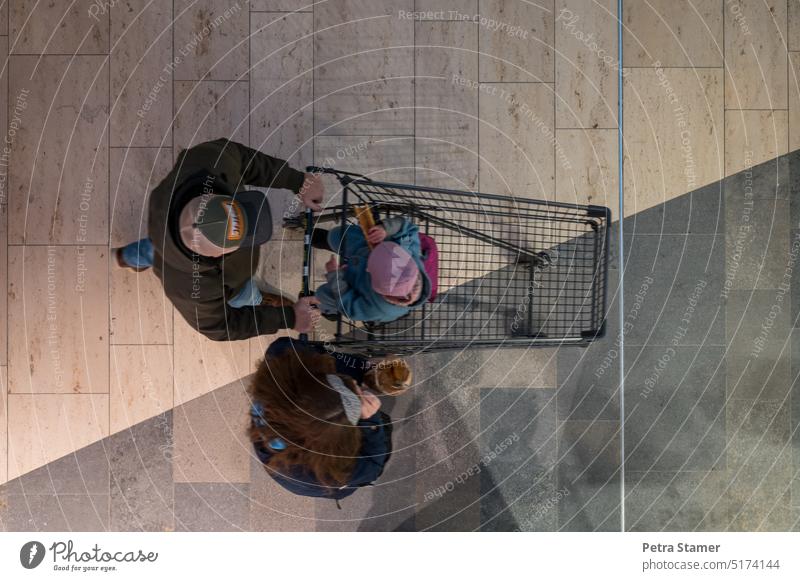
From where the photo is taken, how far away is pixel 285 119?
5.57 feet

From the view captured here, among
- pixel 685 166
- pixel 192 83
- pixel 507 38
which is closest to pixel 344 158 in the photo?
pixel 192 83

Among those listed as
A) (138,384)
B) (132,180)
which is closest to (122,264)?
(132,180)

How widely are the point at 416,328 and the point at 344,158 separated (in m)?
0.68

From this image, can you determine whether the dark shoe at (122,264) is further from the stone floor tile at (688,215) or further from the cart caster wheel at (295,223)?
the stone floor tile at (688,215)

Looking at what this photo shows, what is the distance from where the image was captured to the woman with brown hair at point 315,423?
1346 millimetres

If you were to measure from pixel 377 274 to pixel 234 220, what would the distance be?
0.42m

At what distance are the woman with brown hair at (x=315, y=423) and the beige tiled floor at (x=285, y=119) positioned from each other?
24 cm

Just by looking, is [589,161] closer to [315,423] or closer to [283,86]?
[283,86]

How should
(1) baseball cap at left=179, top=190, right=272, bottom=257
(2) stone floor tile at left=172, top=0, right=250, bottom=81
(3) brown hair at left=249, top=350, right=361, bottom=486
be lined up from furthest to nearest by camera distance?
(2) stone floor tile at left=172, top=0, right=250, bottom=81, (3) brown hair at left=249, top=350, right=361, bottom=486, (1) baseball cap at left=179, top=190, right=272, bottom=257

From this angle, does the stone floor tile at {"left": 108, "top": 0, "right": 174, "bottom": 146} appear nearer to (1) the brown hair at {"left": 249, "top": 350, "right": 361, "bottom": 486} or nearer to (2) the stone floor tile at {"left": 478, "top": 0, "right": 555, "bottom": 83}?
(1) the brown hair at {"left": 249, "top": 350, "right": 361, "bottom": 486}

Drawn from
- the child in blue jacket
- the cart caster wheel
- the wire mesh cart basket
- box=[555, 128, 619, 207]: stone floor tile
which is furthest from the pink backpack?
box=[555, 128, 619, 207]: stone floor tile

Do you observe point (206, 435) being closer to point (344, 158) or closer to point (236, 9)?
point (344, 158)

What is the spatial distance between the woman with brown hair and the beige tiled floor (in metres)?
0.24

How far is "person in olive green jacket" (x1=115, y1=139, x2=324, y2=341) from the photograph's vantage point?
1.26 meters
